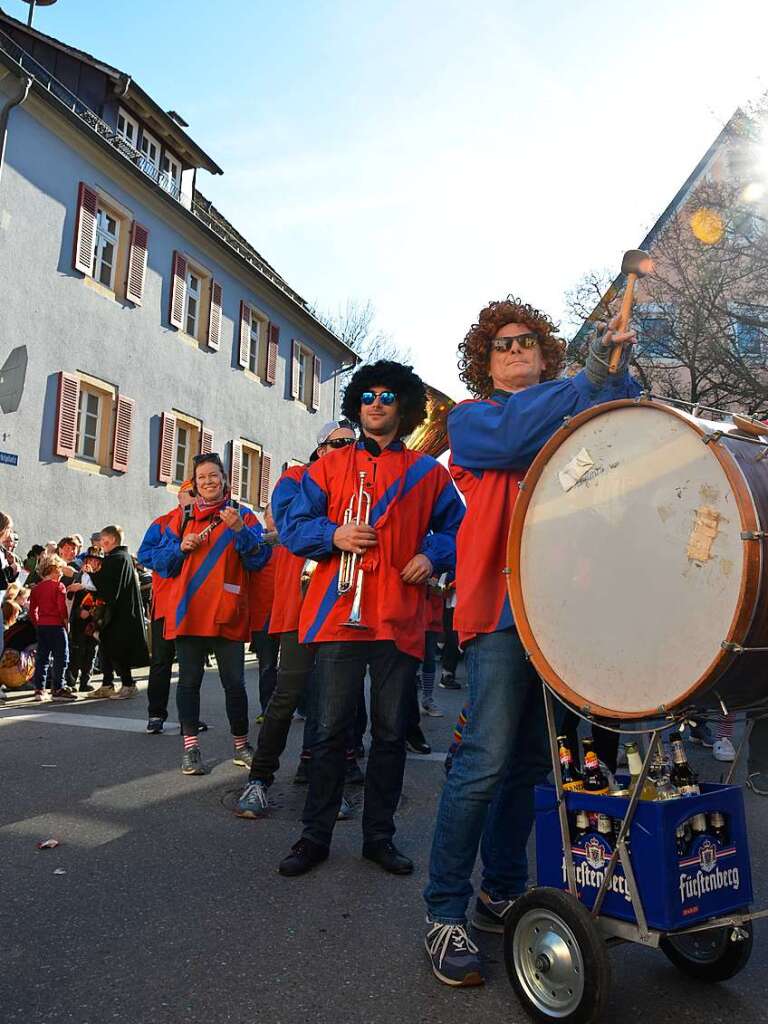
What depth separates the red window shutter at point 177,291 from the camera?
2159cm

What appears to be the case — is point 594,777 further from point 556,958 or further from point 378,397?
point 378,397

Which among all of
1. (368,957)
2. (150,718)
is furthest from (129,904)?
(150,718)

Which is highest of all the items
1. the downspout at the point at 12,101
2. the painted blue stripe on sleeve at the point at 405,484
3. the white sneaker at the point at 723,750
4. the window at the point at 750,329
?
the downspout at the point at 12,101

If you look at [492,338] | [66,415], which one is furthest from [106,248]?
[492,338]

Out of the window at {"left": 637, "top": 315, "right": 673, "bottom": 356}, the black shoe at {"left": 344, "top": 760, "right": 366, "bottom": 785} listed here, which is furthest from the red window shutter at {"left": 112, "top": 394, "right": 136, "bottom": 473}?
the black shoe at {"left": 344, "top": 760, "right": 366, "bottom": 785}

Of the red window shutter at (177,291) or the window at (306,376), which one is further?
the window at (306,376)

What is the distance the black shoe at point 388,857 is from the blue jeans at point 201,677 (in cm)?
199

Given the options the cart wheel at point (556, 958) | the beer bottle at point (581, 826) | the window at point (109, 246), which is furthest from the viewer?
the window at point (109, 246)

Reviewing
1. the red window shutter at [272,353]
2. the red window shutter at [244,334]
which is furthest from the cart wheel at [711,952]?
the red window shutter at [272,353]

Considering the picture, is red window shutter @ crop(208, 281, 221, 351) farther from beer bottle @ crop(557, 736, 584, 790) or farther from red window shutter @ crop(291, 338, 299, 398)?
beer bottle @ crop(557, 736, 584, 790)

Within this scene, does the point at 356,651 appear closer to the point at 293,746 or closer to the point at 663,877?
the point at 663,877

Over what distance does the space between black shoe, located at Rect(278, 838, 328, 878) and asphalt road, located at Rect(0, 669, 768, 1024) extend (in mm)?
64

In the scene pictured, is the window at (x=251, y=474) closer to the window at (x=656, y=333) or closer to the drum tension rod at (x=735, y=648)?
the window at (x=656, y=333)

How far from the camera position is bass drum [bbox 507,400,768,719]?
2.12 meters
